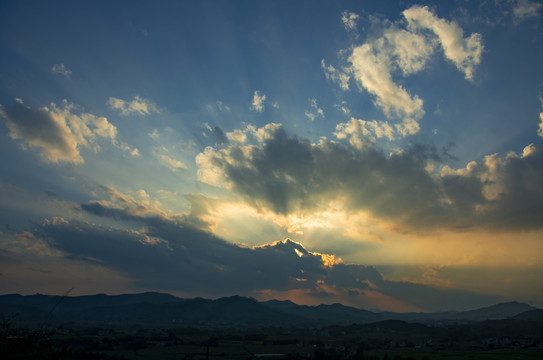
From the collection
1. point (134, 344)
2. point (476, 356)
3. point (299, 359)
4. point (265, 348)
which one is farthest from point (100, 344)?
point (476, 356)

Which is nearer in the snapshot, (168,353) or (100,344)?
(168,353)

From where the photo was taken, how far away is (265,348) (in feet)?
620

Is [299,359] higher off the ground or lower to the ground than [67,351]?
lower

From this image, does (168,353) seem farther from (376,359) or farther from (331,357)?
(376,359)

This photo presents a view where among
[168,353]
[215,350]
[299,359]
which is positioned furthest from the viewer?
[215,350]

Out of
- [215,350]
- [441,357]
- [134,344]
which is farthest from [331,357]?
[134,344]

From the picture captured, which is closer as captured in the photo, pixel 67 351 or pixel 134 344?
pixel 67 351

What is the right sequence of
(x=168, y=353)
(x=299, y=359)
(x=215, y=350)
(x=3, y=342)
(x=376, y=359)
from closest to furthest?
(x=3, y=342) < (x=299, y=359) < (x=376, y=359) < (x=168, y=353) < (x=215, y=350)

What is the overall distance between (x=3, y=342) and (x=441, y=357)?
169 m

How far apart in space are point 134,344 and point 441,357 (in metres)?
163

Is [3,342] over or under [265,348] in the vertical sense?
over

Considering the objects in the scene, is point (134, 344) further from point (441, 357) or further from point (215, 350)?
point (441, 357)

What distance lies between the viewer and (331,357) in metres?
145

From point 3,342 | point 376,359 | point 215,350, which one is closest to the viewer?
point 3,342
